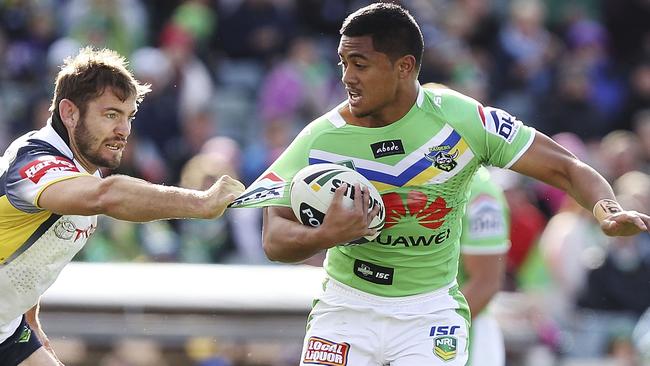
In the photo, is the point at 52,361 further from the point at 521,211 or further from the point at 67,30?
the point at 67,30

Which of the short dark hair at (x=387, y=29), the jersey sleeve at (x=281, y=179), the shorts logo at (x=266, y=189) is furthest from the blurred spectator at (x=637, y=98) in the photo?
the shorts logo at (x=266, y=189)

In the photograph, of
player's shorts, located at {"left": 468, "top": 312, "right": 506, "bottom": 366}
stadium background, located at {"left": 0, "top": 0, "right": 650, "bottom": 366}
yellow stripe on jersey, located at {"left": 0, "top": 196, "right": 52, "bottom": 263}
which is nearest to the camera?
yellow stripe on jersey, located at {"left": 0, "top": 196, "right": 52, "bottom": 263}

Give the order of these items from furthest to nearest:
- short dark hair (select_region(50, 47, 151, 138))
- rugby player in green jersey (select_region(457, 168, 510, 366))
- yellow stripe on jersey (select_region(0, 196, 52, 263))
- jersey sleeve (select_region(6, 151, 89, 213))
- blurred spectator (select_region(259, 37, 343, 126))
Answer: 1. blurred spectator (select_region(259, 37, 343, 126))
2. rugby player in green jersey (select_region(457, 168, 510, 366))
3. short dark hair (select_region(50, 47, 151, 138))
4. yellow stripe on jersey (select_region(0, 196, 52, 263))
5. jersey sleeve (select_region(6, 151, 89, 213))

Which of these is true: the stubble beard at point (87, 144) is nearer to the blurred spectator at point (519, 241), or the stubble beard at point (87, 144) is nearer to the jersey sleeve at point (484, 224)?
the jersey sleeve at point (484, 224)

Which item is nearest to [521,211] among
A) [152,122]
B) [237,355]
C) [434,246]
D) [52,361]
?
[237,355]

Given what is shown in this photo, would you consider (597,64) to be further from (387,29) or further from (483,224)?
(387,29)

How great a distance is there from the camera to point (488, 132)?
6.93 m

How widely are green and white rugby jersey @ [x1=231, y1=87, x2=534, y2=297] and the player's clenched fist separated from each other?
767 millimetres

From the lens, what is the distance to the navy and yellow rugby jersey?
622 centimetres

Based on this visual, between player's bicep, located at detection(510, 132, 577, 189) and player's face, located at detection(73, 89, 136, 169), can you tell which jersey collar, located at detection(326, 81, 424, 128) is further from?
player's face, located at detection(73, 89, 136, 169)

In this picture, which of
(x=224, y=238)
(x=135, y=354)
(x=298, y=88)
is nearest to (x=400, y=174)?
(x=135, y=354)

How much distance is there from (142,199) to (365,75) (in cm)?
149

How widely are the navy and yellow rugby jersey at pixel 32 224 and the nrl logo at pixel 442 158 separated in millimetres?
1799

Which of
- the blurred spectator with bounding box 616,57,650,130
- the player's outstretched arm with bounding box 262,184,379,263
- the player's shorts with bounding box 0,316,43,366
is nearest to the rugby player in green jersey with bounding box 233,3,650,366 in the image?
the player's outstretched arm with bounding box 262,184,379,263
